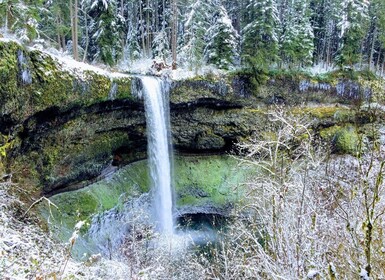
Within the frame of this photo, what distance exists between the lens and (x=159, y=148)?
18.4 metres

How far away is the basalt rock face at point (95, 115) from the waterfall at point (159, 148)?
2.47ft

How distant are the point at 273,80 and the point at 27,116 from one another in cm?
1654

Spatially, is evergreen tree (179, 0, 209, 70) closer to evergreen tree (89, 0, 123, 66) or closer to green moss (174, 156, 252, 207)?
evergreen tree (89, 0, 123, 66)

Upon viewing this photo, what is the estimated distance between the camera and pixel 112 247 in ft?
46.6

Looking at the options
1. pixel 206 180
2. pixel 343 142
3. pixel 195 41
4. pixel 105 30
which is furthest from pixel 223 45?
pixel 343 142

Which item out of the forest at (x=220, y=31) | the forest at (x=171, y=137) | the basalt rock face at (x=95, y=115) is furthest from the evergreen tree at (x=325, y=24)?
the basalt rock face at (x=95, y=115)

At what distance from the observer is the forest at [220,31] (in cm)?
2152

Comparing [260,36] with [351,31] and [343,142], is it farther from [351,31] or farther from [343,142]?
[343,142]

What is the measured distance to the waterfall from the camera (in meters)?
17.2

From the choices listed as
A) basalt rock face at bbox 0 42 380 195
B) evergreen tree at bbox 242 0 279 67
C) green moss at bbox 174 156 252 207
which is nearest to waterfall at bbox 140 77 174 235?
basalt rock face at bbox 0 42 380 195

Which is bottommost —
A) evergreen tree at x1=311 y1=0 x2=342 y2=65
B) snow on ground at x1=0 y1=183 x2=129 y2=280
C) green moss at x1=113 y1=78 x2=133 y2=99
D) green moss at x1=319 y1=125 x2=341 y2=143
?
green moss at x1=319 y1=125 x2=341 y2=143

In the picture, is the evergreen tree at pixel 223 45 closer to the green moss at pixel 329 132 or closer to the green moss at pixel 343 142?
the green moss at pixel 329 132

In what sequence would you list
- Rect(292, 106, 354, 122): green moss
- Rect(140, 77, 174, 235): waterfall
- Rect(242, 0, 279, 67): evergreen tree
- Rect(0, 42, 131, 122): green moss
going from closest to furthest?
Rect(0, 42, 131, 122): green moss
Rect(140, 77, 174, 235): waterfall
Rect(242, 0, 279, 67): evergreen tree
Rect(292, 106, 354, 122): green moss

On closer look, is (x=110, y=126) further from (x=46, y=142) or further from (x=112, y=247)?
(x=112, y=247)
